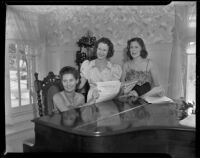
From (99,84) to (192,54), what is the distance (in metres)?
0.56

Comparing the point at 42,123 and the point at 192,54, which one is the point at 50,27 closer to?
the point at 42,123

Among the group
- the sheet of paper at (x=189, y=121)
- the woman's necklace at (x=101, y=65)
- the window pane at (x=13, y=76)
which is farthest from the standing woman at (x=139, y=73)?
the window pane at (x=13, y=76)

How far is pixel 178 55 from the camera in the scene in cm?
149

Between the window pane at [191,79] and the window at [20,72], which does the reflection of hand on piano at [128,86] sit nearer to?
the window pane at [191,79]

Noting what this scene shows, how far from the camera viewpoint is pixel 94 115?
4.64ft

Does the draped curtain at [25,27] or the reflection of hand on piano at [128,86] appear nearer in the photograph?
the draped curtain at [25,27]

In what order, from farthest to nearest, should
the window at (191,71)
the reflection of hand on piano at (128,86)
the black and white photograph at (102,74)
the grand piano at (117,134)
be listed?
the reflection of hand on piano at (128,86)
the window at (191,71)
the black and white photograph at (102,74)
the grand piano at (117,134)

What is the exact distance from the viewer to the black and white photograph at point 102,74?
134 centimetres

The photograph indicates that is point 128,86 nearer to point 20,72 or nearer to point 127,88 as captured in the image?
point 127,88

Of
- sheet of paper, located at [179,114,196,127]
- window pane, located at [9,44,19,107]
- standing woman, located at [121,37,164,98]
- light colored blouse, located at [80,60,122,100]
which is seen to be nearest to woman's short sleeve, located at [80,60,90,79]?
light colored blouse, located at [80,60,122,100]

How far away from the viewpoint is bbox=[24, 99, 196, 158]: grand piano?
3.99ft

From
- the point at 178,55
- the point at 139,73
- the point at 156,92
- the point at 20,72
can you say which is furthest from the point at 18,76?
the point at 178,55

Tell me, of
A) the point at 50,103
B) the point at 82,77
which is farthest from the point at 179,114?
the point at 50,103

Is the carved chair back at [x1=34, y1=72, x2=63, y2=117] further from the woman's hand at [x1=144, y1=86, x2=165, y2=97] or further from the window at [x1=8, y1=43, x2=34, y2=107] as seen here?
the woman's hand at [x1=144, y1=86, x2=165, y2=97]
